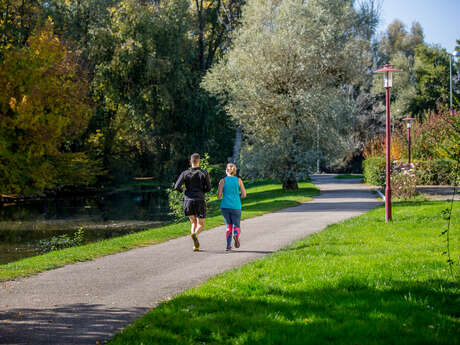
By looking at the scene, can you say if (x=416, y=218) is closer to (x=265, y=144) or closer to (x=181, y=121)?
(x=265, y=144)

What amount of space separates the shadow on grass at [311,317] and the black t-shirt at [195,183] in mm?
3959

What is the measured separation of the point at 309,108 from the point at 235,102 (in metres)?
4.49

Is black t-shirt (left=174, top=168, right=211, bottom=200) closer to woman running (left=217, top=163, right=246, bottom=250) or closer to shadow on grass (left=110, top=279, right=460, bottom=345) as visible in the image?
woman running (left=217, top=163, right=246, bottom=250)

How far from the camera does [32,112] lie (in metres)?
27.0

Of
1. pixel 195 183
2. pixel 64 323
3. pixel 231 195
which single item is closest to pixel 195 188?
pixel 195 183

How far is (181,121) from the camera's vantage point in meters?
35.1

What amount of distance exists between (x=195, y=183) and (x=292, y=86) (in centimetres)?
1891

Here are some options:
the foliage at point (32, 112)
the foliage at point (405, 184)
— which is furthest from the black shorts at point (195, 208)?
the foliage at point (32, 112)

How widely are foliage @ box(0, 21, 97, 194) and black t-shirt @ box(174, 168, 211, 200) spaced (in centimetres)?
1854

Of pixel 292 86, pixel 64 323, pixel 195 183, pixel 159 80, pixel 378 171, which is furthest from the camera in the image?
pixel 159 80

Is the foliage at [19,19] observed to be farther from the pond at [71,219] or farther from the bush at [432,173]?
the bush at [432,173]

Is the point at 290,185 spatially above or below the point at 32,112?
below

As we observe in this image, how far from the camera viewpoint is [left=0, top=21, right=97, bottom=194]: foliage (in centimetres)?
2672

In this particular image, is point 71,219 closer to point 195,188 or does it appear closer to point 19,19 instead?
point 195,188
